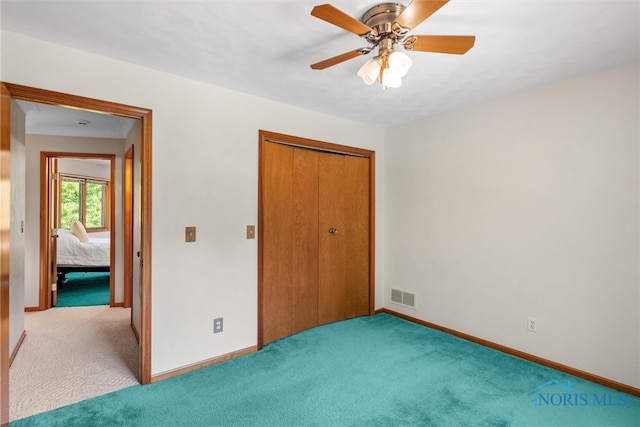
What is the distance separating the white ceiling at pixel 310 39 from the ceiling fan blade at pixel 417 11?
261 millimetres

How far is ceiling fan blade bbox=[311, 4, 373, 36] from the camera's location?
1.33 metres

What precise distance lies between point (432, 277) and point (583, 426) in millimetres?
1718

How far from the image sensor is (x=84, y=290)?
507 cm

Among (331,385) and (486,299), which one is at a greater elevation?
(486,299)

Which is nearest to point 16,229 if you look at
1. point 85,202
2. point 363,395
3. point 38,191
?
point 38,191

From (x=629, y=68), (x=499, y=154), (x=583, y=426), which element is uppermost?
(x=629, y=68)

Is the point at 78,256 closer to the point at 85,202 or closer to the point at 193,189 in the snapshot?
the point at 85,202

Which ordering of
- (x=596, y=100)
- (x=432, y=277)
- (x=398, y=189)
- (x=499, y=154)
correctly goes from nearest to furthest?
(x=596, y=100) < (x=499, y=154) < (x=432, y=277) < (x=398, y=189)

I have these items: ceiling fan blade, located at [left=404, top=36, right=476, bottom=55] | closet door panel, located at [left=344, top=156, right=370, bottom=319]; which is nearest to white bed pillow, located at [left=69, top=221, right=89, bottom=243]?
closet door panel, located at [left=344, top=156, right=370, bottom=319]

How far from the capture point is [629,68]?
7.33 feet

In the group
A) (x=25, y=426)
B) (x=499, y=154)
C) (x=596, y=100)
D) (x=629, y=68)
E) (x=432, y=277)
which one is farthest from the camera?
(x=432, y=277)

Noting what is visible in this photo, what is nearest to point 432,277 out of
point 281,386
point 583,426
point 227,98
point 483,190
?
point 483,190

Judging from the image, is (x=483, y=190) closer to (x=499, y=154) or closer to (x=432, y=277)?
(x=499, y=154)

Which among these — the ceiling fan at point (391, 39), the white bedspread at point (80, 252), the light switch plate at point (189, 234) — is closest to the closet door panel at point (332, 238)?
the light switch plate at point (189, 234)
